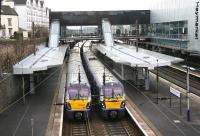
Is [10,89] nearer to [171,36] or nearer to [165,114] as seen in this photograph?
[165,114]

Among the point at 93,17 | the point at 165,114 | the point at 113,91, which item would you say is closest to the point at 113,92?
the point at 113,91

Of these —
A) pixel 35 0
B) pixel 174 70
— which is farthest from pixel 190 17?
pixel 35 0

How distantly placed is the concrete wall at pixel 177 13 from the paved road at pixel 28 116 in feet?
89.1

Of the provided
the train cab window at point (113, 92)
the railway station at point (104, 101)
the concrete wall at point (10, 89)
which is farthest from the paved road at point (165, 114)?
the concrete wall at point (10, 89)

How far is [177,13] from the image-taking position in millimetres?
63469

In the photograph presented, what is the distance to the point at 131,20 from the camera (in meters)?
80.9

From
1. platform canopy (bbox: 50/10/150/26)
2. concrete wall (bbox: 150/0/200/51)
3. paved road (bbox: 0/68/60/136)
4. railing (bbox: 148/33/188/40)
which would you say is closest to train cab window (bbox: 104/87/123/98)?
paved road (bbox: 0/68/60/136)

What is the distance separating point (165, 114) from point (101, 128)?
550cm

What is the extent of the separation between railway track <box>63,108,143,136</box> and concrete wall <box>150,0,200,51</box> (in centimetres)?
2940

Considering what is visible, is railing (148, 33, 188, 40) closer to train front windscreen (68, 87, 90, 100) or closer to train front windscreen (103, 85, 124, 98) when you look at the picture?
train front windscreen (103, 85, 124, 98)

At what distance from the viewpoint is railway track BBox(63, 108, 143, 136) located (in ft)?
82.2

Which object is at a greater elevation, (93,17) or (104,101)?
(93,17)

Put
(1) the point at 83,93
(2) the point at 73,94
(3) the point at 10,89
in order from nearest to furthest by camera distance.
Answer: (2) the point at 73,94 < (1) the point at 83,93 < (3) the point at 10,89

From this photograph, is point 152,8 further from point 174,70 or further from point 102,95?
point 102,95
